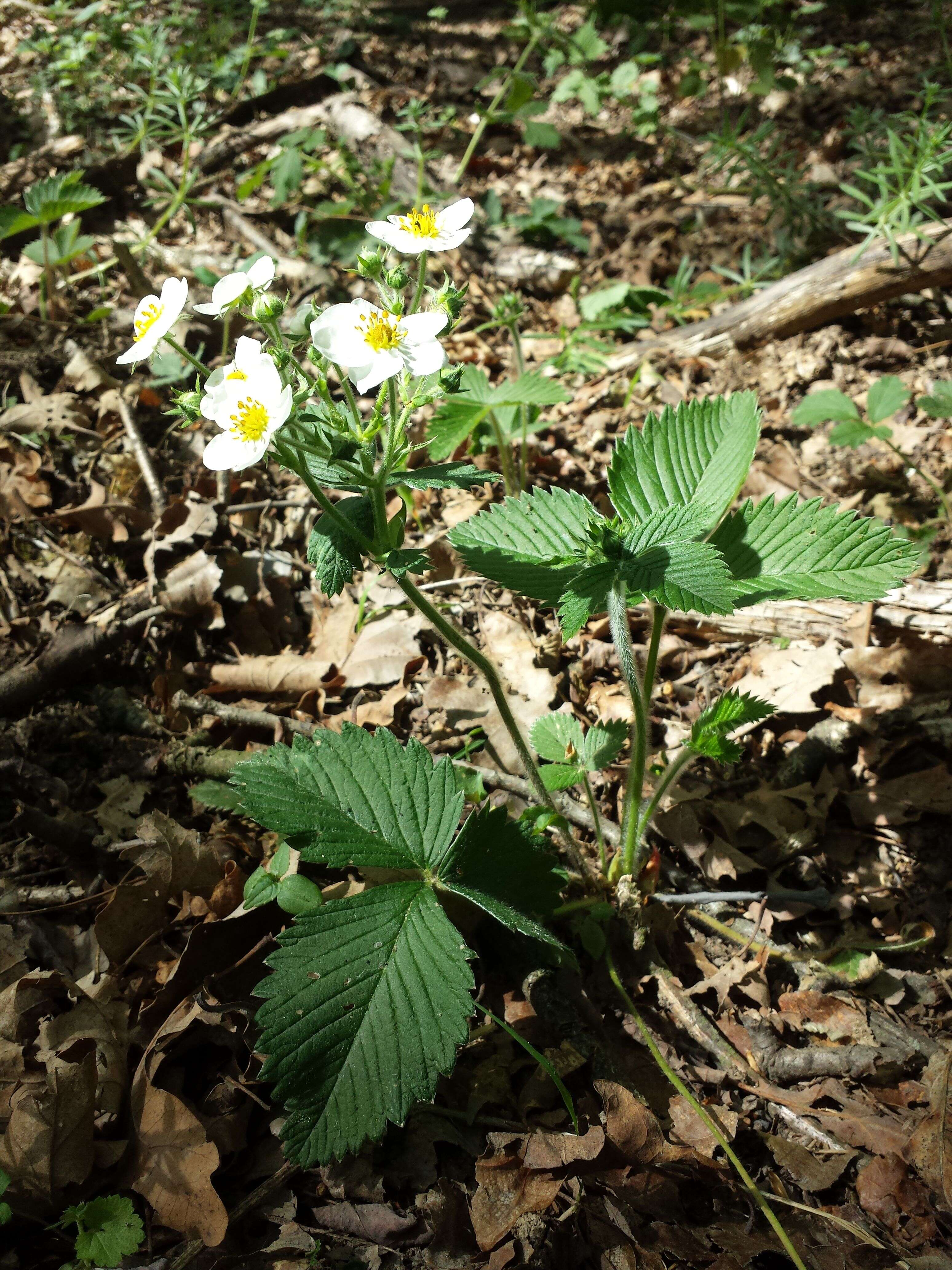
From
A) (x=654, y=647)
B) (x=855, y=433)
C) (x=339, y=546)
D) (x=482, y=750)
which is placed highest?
(x=339, y=546)

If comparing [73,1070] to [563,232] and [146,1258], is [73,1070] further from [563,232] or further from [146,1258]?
[563,232]

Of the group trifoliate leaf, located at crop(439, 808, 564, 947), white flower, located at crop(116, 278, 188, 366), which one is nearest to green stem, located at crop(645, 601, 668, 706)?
trifoliate leaf, located at crop(439, 808, 564, 947)

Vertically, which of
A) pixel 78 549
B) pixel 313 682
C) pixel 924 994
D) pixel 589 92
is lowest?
pixel 924 994

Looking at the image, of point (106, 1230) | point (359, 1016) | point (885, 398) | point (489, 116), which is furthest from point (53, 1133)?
point (489, 116)

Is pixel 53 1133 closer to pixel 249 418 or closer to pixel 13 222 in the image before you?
pixel 249 418

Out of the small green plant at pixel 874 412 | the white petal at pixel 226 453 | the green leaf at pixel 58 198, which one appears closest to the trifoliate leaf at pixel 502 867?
the white petal at pixel 226 453

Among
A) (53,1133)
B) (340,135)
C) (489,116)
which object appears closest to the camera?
(53,1133)

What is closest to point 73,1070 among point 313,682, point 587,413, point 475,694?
point 313,682
